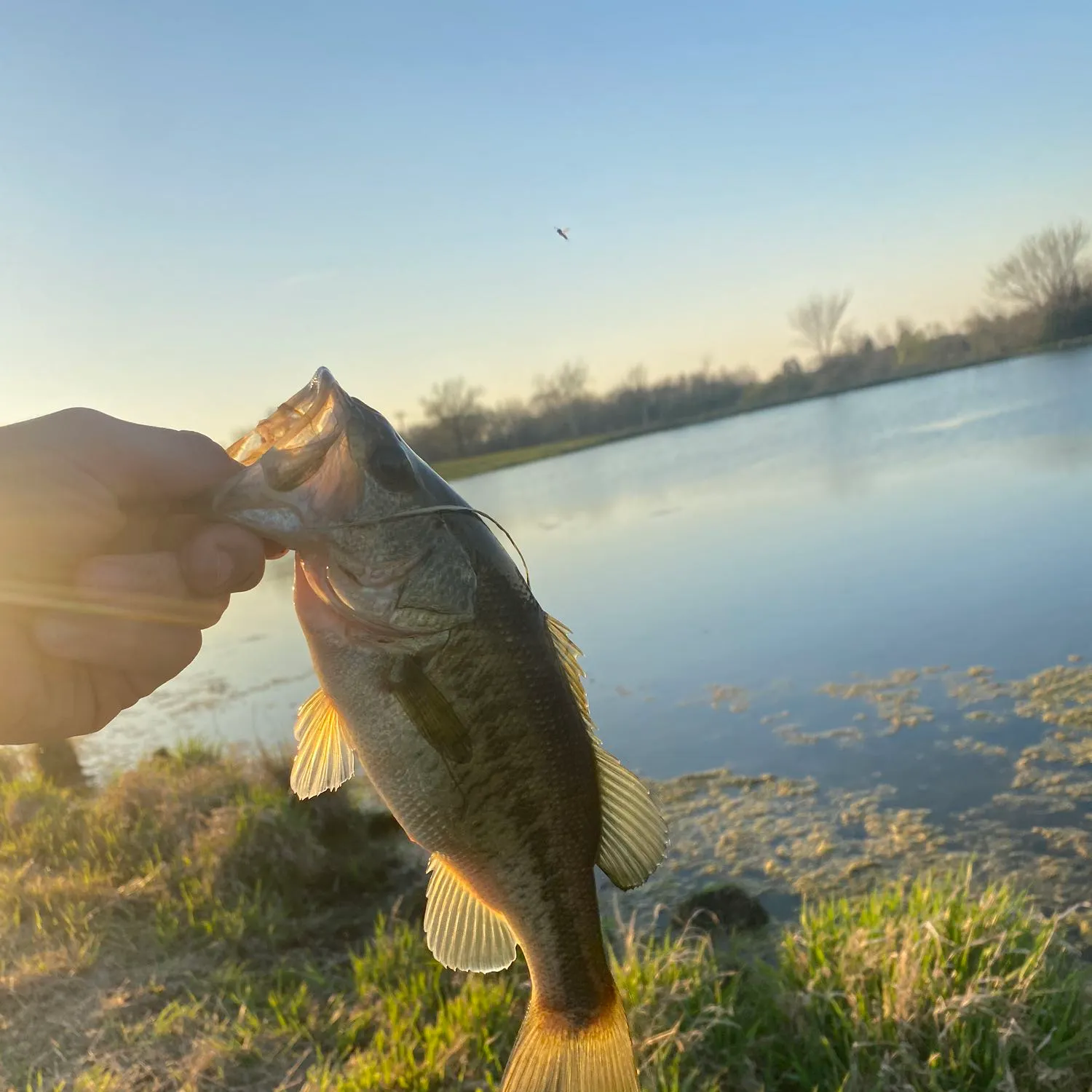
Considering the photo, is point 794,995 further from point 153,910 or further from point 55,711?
point 153,910

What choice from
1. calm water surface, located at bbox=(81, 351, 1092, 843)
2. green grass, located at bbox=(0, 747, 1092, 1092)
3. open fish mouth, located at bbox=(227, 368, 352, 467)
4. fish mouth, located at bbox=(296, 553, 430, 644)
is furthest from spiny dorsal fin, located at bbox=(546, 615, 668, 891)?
calm water surface, located at bbox=(81, 351, 1092, 843)

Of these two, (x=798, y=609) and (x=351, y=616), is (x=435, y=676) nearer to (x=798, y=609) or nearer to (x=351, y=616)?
(x=351, y=616)

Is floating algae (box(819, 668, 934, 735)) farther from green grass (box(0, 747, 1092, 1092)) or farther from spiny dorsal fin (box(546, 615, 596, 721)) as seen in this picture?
spiny dorsal fin (box(546, 615, 596, 721))

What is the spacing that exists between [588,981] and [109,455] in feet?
5.96

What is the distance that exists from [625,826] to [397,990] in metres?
3.23

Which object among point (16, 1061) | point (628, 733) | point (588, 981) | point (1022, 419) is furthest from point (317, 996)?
point (1022, 419)

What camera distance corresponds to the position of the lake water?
26.8 ft

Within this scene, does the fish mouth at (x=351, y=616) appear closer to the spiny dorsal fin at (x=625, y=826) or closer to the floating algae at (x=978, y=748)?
the spiny dorsal fin at (x=625, y=826)

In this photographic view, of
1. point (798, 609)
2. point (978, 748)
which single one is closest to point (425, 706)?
point (978, 748)

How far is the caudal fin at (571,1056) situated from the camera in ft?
7.45

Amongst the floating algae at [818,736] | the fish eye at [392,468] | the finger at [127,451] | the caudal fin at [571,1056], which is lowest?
the floating algae at [818,736]

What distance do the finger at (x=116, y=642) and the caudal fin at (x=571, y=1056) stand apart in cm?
133

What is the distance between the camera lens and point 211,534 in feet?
6.85

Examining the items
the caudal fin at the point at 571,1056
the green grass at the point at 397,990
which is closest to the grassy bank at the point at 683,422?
the green grass at the point at 397,990
